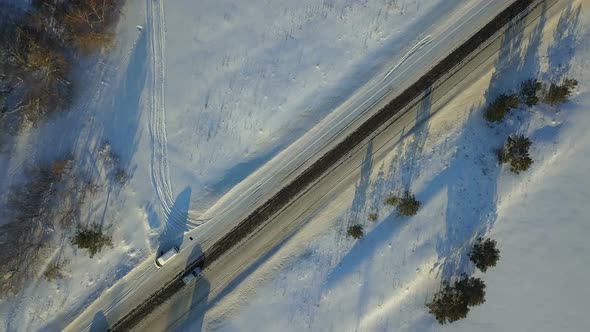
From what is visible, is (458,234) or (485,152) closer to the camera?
(458,234)

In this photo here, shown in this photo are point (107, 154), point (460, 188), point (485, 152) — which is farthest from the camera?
point (485, 152)

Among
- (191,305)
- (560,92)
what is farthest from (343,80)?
(191,305)

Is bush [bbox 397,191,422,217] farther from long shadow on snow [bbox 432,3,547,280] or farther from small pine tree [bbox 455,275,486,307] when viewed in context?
small pine tree [bbox 455,275,486,307]

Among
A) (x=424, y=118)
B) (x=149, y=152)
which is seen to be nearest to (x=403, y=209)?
(x=424, y=118)

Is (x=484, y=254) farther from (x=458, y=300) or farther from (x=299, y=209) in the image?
(x=299, y=209)

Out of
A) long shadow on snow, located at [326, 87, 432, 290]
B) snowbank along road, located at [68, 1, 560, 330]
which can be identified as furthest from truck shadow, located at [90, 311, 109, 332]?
long shadow on snow, located at [326, 87, 432, 290]

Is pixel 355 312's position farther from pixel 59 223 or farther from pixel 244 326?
pixel 59 223
